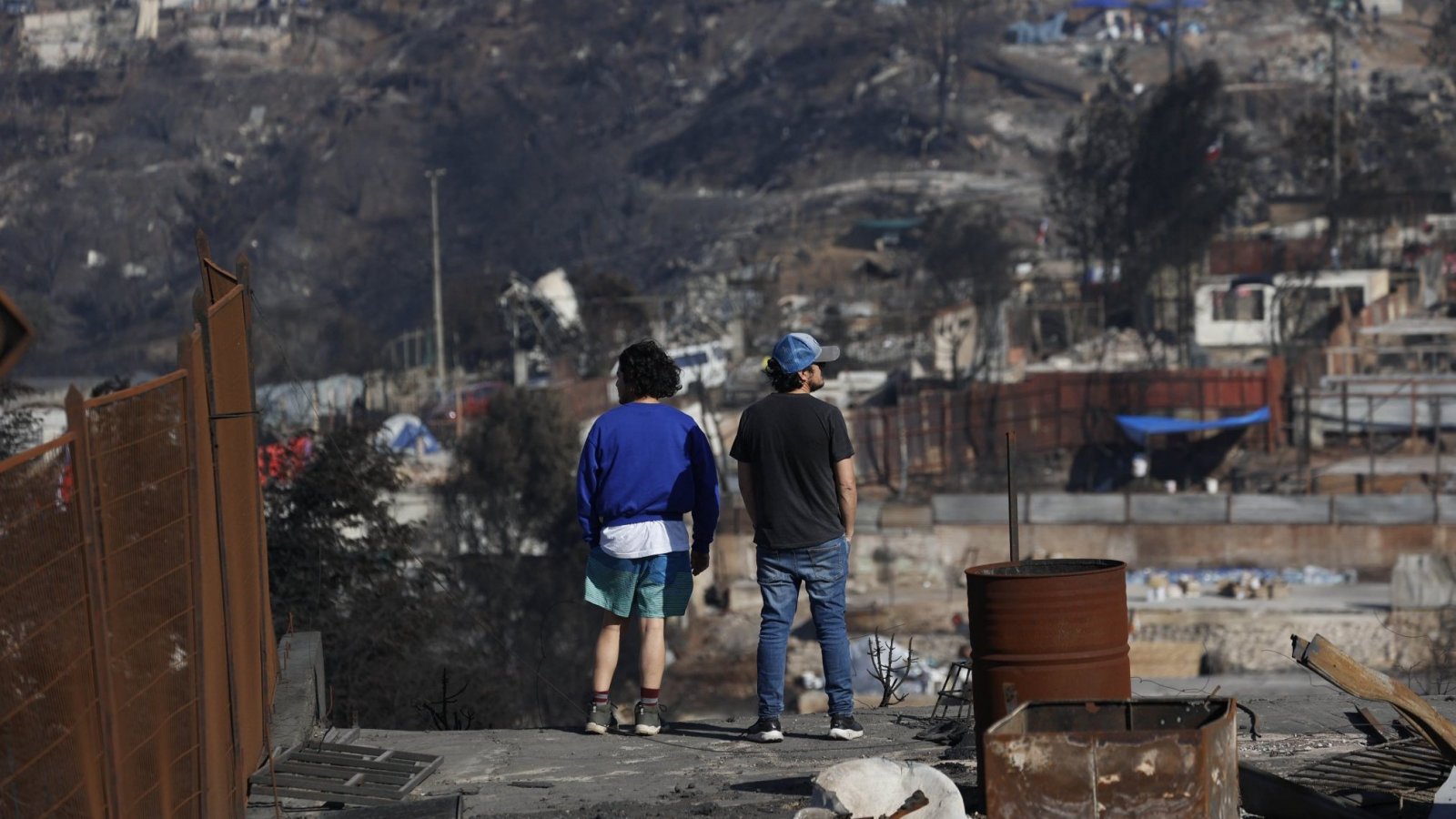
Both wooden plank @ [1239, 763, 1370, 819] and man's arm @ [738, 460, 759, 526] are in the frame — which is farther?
man's arm @ [738, 460, 759, 526]

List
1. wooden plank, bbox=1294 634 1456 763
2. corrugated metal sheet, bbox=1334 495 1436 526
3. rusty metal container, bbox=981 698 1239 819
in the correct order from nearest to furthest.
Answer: rusty metal container, bbox=981 698 1239 819, wooden plank, bbox=1294 634 1456 763, corrugated metal sheet, bbox=1334 495 1436 526

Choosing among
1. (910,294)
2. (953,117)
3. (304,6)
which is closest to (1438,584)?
(910,294)

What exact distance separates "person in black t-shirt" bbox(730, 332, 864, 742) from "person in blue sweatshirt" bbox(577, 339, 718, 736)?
23cm

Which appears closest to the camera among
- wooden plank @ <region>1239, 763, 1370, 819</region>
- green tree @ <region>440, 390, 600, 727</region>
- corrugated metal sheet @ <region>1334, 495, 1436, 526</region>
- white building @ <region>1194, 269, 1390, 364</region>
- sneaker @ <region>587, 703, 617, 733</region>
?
wooden plank @ <region>1239, 763, 1370, 819</region>

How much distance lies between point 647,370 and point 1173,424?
34113mm

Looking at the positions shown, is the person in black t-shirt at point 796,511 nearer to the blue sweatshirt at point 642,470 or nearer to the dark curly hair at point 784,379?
the dark curly hair at point 784,379

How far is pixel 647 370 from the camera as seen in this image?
6.17m

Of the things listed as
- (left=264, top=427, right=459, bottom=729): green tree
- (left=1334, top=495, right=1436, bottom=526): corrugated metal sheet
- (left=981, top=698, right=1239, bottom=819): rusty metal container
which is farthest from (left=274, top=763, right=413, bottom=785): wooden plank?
(left=1334, top=495, right=1436, bottom=526): corrugated metal sheet

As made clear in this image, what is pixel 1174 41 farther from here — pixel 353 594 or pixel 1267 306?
pixel 353 594

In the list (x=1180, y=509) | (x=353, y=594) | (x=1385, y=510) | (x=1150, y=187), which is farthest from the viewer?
(x=1150, y=187)

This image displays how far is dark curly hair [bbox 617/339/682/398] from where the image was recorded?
616 centimetres

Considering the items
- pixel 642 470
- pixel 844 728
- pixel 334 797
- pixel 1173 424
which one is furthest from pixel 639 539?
pixel 1173 424

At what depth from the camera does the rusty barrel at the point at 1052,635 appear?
15.8ft

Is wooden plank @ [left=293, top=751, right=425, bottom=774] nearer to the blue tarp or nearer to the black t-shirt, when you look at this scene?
the black t-shirt
